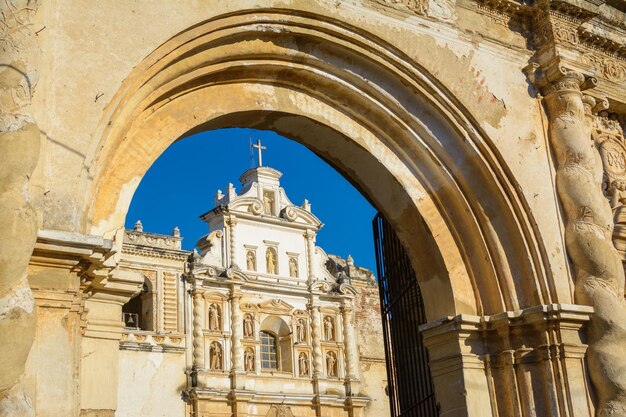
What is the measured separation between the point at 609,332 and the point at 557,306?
1.74 feet

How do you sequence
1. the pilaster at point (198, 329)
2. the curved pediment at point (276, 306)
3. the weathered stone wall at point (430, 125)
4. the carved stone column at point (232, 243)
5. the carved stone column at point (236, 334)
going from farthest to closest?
the curved pediment at point (276, 306) < the carved stone column at point (232, 243) < the carved stone column at point (236, 334) < the pilaster at point (198, 329) < the weathered stone wall at point (430, 125)

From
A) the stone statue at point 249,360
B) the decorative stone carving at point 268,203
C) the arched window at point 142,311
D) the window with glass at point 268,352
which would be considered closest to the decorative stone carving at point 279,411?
the stone statue at point 249,360

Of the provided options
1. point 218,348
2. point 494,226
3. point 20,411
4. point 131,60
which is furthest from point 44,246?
point 218,348

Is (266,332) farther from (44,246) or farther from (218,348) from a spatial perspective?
(44,246)

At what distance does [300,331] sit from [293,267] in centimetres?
209

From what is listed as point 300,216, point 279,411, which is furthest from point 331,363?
point 300,216

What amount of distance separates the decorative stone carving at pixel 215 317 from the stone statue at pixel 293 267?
321cm

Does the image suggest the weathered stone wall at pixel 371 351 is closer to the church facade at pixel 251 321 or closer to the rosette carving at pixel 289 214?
the church facade at pixel 251 321

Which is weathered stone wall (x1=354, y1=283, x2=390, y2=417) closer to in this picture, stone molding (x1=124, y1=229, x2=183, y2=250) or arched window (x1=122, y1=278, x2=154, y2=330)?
stone molding (x1=124, y1=229, x2=183, y2=250)

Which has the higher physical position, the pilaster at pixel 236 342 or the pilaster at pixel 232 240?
the pilaster at pixel 232 240

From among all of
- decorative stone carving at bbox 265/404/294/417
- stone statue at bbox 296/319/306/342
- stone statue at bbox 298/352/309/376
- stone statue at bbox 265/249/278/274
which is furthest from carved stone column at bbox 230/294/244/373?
stone statue at bbox 298/352/309/376

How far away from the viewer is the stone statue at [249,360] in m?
25.4

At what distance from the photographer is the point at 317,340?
2708 centimetres

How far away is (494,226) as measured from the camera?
7777mm
